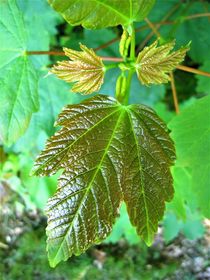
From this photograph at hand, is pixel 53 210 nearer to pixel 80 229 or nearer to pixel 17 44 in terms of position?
pixel 80 229

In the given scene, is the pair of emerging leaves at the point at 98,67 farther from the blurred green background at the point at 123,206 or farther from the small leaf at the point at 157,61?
the blurred green background at the point at 123,206

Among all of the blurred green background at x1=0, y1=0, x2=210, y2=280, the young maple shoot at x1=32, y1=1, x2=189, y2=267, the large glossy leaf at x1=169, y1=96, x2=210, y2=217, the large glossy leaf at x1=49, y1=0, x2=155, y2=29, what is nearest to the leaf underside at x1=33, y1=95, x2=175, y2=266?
the young maple shoot at x1=32, y1=1, x2=189, y2=267

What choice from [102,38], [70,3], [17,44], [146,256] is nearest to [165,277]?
[146,256]

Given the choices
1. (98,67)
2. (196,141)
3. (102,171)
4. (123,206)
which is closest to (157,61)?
(98,67)

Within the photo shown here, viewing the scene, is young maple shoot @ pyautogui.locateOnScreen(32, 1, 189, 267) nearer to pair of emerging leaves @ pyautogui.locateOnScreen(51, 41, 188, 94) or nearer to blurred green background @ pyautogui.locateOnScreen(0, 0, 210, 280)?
pair of emerging leaves @ pyautogui.locateOnScreen(51, 41, 188, 94)

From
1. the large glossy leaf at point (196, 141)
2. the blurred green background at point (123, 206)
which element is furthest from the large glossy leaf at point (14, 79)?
→ the large glossy leaf at point (196, 141)

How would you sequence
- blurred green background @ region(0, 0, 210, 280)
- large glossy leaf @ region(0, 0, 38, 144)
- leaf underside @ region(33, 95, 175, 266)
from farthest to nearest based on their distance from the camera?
blurred green background @ region(0, 0, 210, 280) < large glossy leaf @ region(0, 0, 38, 144) < leaf underside @ region(33, 95, 175, 266)

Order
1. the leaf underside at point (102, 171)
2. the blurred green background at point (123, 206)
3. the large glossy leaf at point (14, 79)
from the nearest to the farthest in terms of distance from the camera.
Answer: the leaf underside at point (102, 171), the large glossy leaf at point (14, 79), the blurred green background at point (123, 206)
